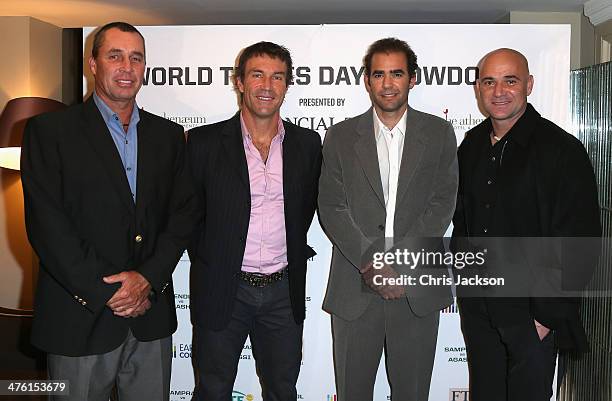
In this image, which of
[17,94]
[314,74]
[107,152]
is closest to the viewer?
[107,152]

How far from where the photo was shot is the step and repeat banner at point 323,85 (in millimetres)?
3598

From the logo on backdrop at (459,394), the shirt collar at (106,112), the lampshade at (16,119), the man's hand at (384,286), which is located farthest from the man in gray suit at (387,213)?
the lampshade at (16,119)

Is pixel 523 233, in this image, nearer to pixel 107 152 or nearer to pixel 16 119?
pixel 107 152

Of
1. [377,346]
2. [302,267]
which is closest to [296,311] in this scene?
[302,267]

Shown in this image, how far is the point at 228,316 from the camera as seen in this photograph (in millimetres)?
2803

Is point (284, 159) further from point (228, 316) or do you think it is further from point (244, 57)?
point (228, 316)

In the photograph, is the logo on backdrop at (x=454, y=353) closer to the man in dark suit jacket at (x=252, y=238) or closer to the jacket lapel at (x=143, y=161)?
the man in dark suit jacket at (x=252, y=238)

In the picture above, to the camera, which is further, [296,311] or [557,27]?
[557,27]

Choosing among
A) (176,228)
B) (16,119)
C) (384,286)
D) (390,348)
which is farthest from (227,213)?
(16,119)

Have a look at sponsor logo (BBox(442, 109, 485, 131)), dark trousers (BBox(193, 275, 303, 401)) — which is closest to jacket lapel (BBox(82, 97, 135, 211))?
dark trousers (BBox(193, 275, 303, 401))

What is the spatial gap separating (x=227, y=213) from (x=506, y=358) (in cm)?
141

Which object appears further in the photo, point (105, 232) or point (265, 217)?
point (265, 217)

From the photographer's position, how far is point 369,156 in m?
2.82

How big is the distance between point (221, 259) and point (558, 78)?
7.34ft
